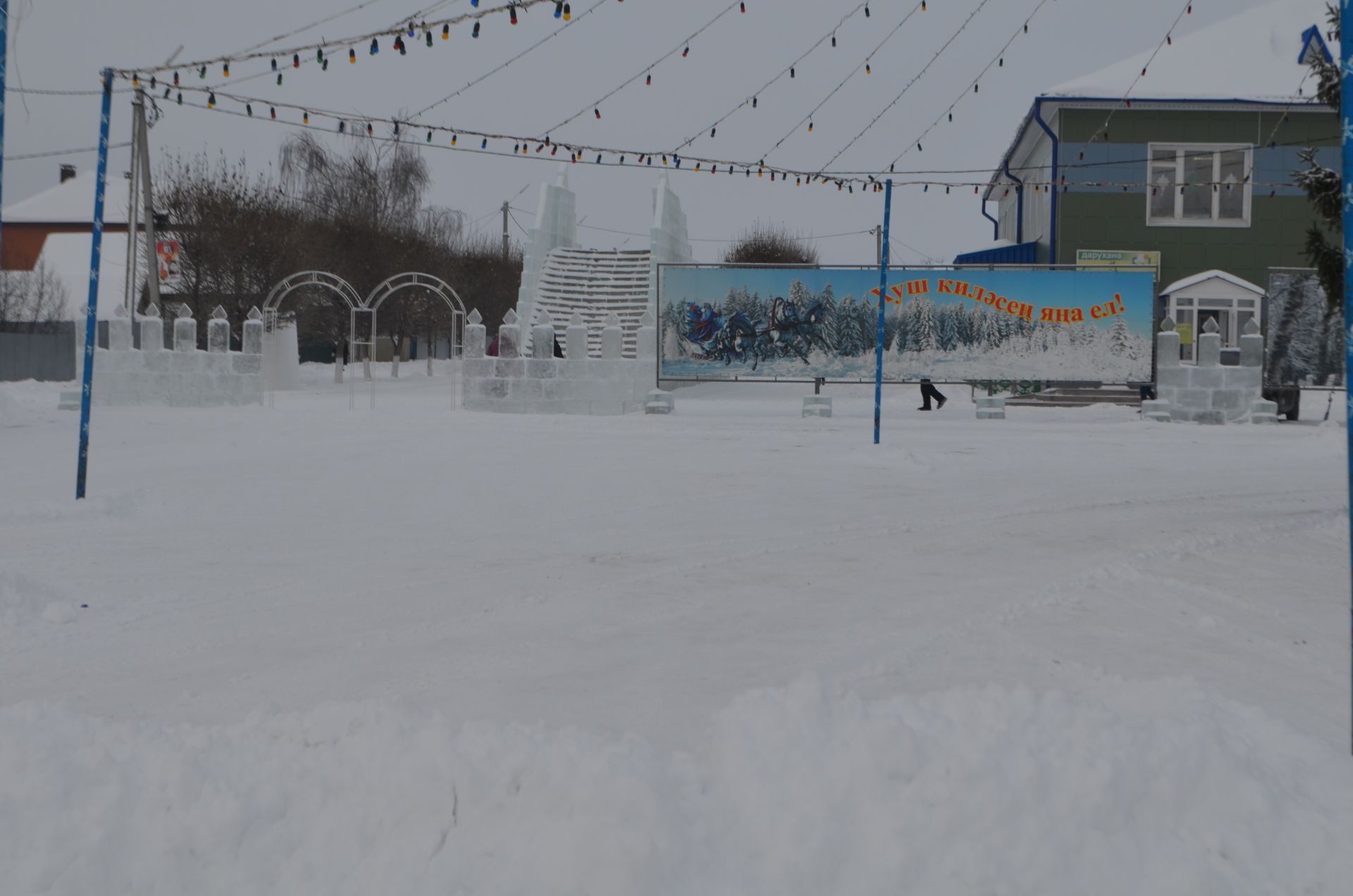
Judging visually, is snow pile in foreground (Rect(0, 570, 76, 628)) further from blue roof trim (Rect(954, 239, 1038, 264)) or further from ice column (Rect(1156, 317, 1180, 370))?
blue roof trim (Rect(954, 239, 1038, 264))

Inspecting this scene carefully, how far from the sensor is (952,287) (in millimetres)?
22797

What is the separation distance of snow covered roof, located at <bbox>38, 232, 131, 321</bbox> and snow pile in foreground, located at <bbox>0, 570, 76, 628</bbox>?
45372 mm

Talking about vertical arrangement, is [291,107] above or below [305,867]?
above

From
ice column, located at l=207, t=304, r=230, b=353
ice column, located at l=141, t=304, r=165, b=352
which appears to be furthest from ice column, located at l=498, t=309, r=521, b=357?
ice column, located at l=141, t=304, r=165, b=352

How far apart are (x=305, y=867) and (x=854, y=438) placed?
1457 centimetres

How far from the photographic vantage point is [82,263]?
169ft

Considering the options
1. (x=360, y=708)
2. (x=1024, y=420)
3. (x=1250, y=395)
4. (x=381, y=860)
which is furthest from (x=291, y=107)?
(x=1250, y=395)

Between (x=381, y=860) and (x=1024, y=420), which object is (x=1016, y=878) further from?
(x=1024, y=420)

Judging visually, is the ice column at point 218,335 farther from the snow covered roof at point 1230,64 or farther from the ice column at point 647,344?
the snow covered roof at point 1230,64

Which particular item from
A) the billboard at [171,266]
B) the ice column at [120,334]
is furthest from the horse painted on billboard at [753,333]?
the billboard at [171,266]

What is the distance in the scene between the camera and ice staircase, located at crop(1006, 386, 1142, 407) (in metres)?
25.8

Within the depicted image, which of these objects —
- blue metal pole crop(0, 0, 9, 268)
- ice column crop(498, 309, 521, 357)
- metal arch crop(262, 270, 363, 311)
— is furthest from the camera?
metal arch crop(262, 270, 363, 311)

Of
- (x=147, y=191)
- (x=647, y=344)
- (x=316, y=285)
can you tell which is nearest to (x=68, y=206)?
(x=316, y=285)

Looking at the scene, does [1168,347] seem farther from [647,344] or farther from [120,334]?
[120,334]
